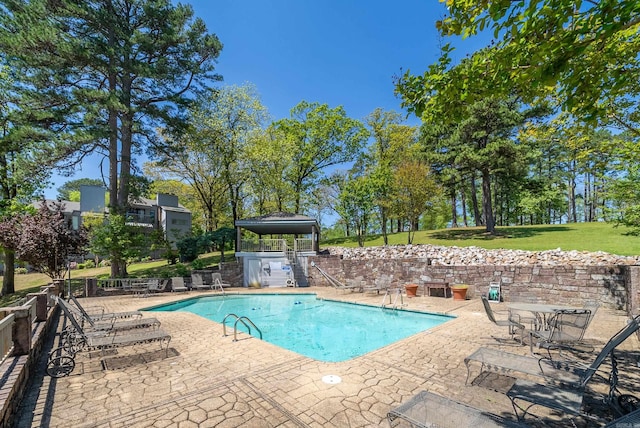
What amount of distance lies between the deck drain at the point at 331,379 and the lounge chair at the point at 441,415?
1514 mm

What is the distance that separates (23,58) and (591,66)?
21.0 meters

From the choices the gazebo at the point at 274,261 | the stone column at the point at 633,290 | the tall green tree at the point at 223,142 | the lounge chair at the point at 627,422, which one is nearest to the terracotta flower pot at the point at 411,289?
the stone column at the point at 633,290

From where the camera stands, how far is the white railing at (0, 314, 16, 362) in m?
4.39

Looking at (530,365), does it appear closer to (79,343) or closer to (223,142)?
(79,343)

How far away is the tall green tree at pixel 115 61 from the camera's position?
14.4m

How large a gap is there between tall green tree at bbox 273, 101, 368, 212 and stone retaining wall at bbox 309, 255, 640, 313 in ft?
54.4

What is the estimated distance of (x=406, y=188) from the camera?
73.6 ft

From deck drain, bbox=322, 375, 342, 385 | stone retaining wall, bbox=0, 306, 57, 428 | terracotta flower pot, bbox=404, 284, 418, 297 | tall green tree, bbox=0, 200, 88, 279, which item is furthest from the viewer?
tall green tree, bbox=0, 200, 88, 279

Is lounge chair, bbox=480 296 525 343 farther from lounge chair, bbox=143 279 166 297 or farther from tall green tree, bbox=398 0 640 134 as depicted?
lounge chair, bbox=143 279 166 297

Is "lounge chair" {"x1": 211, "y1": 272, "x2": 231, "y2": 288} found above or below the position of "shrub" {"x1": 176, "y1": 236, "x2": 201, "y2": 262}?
below

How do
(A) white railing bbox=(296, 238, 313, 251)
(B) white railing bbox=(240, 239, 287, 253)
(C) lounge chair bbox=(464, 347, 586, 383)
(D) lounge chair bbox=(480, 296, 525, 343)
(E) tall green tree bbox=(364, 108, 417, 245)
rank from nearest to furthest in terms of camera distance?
(C) lounge chair bbox=(464, 347, 586, 383) < (D) lounge chair bbox=(480, 296, 525, 343) < (B) white railing bbox=(240, 239, 287, 253) < (A) white railing bbox=(296, 238, 313, 251) < (E) tall green tree bbox=(364, 108, 417, 245)

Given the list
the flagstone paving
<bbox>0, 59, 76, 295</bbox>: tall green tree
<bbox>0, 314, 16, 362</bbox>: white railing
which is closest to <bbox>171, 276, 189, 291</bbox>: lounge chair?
<bbox>0, 59, 76, 295</bbox>: tall green tree

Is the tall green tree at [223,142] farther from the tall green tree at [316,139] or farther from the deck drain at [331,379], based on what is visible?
the deck drain at [331,379]

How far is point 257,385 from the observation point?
4.56m
